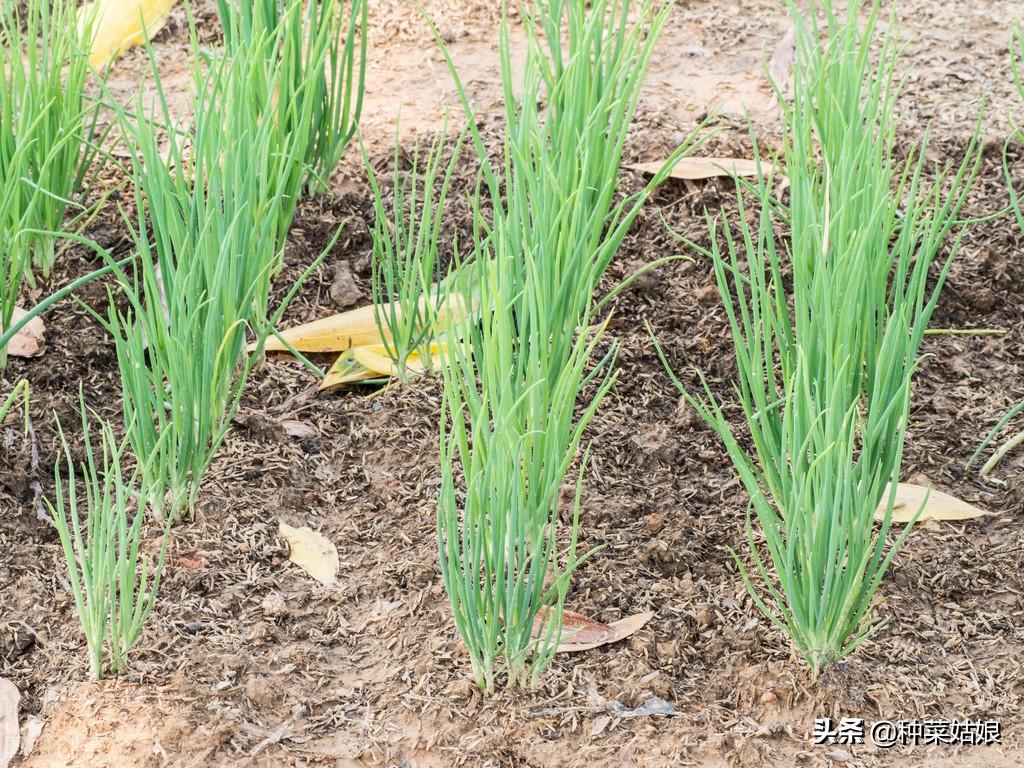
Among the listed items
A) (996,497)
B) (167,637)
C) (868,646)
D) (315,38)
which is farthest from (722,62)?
(167,637)

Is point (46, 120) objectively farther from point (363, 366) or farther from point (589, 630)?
point (589, 630)

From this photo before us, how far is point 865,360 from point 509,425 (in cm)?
59

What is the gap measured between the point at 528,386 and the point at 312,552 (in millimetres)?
464

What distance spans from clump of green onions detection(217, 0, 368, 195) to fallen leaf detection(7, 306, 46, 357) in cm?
54

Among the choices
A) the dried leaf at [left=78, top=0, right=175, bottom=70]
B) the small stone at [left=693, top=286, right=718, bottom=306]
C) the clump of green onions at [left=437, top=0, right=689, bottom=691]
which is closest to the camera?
the clump of green onions at [left=437, top=0, right=689, bottom=691]

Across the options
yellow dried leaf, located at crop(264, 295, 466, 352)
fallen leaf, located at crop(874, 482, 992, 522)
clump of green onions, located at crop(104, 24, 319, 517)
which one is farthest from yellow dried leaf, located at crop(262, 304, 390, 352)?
fallen leaf, located at crop(874, 482, 992, 522)

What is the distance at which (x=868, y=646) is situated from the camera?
1.74 meters

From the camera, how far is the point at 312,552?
6.21 feet

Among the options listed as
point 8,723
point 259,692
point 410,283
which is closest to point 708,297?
point 410,283

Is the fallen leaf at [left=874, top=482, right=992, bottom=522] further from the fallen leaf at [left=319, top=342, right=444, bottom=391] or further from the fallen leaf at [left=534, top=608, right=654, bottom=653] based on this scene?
the fallen leaf at [left=319, top=342, right=444, bottom=391]

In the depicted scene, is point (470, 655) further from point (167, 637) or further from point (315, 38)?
point (315, 38)

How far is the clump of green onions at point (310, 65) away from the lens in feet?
7.19

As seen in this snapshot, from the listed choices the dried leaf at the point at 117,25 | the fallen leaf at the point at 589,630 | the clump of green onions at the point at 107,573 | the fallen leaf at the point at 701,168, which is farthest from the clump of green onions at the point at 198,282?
the dried leaf at the point at 117,25

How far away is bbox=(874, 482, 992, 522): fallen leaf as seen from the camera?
1.94 meters
